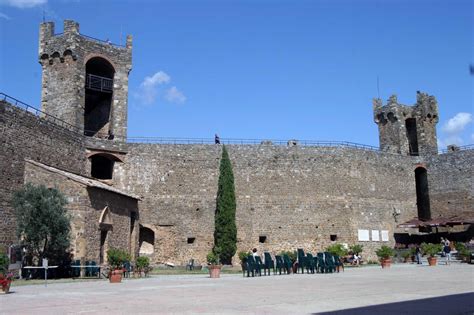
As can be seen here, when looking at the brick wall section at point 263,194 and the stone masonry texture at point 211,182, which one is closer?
the stone masonry texture at point 211,182

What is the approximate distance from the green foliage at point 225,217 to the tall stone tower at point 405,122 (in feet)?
62.2

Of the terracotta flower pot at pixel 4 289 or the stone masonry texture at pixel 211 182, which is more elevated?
the stone masonry texture at pixel 211 182

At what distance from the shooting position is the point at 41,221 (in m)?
21.0

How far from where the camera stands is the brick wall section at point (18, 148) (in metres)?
22.2

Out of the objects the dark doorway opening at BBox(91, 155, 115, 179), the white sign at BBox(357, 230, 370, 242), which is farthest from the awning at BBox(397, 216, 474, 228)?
the dark doorway opening at BBox(91, 155, 115, 179)

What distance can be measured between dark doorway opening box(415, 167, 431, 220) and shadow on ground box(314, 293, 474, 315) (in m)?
34.4

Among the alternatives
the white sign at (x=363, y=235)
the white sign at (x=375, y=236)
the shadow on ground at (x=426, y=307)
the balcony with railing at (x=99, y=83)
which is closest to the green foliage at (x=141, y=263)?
the shadow on ground at (x=426, y=307)

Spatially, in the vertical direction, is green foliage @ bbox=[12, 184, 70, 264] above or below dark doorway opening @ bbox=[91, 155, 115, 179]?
below

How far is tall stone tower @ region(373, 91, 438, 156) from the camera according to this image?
1817 inches

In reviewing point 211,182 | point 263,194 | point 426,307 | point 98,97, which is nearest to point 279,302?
point 426,307

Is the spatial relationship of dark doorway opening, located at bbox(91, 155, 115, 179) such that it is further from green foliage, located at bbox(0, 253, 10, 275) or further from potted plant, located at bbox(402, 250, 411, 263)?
potted plant, located at bbox(402, 250, 411, 263)

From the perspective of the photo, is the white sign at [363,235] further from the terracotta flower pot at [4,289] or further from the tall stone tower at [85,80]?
the terracotta flower pot at [4,289]

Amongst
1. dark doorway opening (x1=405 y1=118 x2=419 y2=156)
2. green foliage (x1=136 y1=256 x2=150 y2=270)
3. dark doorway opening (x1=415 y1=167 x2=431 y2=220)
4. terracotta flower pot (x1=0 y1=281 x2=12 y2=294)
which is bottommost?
terracotta flower pot (x1=0 y1=281 x2=12 y2=294)

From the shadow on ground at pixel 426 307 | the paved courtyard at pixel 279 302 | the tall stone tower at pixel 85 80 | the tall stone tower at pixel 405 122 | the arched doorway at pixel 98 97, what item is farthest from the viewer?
the tall stone tower at pixel 405 122
